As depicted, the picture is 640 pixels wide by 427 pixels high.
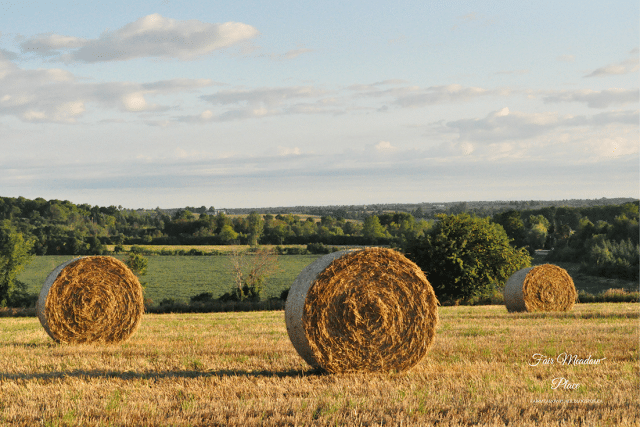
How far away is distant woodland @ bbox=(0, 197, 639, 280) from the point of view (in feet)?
204

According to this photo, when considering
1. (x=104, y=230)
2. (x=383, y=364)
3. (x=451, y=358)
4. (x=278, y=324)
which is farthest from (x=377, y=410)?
(x=104, y=230)

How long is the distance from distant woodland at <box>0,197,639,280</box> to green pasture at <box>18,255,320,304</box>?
431 cm

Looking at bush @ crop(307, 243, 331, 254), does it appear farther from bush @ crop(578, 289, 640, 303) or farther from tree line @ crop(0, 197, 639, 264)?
bush @ crop(578, 289, 640, 303)

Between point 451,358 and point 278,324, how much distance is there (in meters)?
8.31

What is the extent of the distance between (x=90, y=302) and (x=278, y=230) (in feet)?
197

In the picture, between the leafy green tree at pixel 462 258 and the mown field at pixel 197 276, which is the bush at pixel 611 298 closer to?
the leafy green tree at pixel 462 258

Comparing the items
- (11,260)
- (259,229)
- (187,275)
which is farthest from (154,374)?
(259,229)

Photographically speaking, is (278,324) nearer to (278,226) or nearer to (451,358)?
(451,358)

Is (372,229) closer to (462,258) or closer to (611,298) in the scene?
(462,258)

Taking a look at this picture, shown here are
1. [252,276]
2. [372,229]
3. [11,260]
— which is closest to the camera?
[11,260]

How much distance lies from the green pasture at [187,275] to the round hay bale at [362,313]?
31404 mm

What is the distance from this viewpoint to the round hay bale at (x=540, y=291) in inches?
827

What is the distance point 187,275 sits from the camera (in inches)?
2154

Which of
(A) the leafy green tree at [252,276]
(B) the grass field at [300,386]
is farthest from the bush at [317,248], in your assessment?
(B) the grass field at [300,386]
